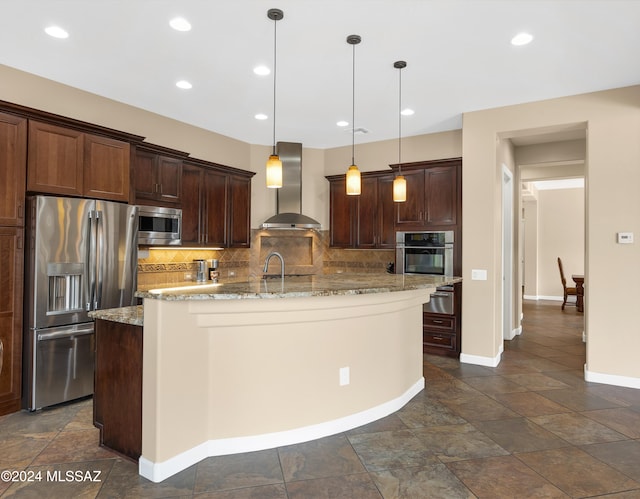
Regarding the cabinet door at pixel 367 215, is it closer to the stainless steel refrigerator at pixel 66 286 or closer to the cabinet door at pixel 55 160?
the stainless steel refrigerator at pixel 66 286

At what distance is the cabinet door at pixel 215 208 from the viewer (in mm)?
5273

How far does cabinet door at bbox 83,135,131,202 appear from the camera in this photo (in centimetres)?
374

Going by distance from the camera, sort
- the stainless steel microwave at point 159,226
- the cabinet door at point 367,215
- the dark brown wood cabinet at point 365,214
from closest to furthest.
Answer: the stainless steel microwave at point 159,226
the dark brown wood cabinet at point 365,214
the cabinet door at point 367,215

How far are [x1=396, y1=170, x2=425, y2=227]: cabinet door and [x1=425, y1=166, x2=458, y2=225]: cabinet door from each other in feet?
0.27

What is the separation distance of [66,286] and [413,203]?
13.5 ft

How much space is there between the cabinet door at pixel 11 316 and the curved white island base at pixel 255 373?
1.72 metres

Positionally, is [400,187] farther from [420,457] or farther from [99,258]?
[99,258]

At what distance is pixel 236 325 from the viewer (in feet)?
8.52

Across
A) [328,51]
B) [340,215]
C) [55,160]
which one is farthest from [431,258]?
[55,160]

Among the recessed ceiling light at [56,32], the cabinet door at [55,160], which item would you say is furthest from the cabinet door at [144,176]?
the recessed ceiling light at [56,32]

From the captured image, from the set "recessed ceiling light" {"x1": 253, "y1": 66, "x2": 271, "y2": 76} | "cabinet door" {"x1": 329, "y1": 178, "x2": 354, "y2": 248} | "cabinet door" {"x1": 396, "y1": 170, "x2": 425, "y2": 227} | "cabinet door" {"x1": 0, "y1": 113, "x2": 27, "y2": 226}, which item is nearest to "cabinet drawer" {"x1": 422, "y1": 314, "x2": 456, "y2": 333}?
"cabinet door" {"x1": 396, "y1": 170, "x2": 425, "y2": 227}

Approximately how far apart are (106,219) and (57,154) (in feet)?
2.22

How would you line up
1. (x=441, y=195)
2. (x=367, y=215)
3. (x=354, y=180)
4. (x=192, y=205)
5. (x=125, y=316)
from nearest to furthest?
(x=125, y=316) → (x=354, y=180) → (x=192, y=205) → (x=441, y=195) → (x=367, y=215)

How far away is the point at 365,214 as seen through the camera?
6000 mm
